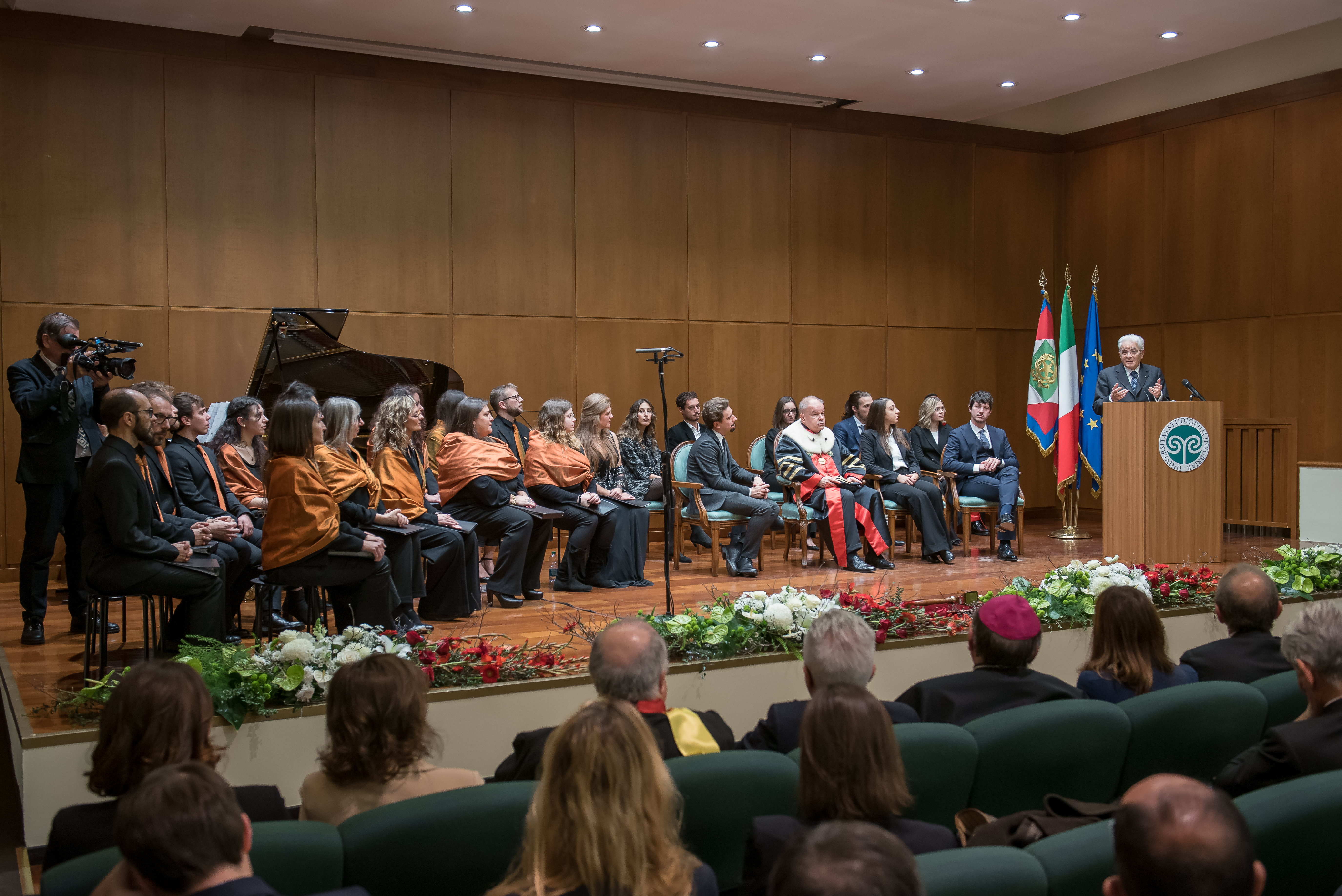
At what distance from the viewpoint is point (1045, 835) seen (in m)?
1.97

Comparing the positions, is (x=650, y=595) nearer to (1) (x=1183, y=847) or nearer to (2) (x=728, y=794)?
(2) (x=728, y=794)

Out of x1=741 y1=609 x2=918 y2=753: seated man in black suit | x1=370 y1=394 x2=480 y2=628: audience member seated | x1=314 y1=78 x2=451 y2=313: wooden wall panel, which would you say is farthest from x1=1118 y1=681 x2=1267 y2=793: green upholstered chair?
x1=314 y1=78 x2=451 y2=313: wooden wall panel

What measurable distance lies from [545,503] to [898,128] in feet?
19.1

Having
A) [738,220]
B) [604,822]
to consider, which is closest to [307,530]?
[604,822]

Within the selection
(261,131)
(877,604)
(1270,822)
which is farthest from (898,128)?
(1270,822)

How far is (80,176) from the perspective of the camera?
7426 millimetres

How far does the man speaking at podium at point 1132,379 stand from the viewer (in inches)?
322

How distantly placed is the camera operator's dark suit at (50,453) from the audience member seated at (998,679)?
13.3ft

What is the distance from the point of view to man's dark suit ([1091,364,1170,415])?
27.2 feet

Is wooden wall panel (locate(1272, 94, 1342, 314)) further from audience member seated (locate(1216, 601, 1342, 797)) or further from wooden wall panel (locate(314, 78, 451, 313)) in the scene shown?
audience member seated (locate(1216, 601, 1342, 797))

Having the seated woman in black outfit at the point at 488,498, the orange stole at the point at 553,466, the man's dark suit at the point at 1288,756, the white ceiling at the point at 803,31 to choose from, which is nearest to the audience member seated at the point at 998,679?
the man's dark suit at the point at 1288,756

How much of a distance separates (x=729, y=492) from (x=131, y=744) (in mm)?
5439

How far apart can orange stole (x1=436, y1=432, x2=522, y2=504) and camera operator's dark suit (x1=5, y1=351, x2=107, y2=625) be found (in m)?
1.68

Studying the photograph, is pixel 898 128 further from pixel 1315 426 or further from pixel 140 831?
pixel 140 831
